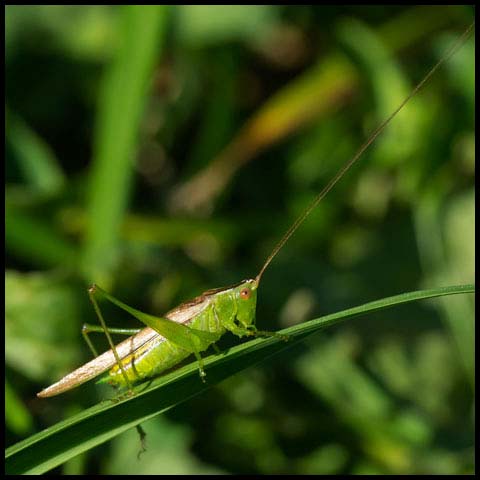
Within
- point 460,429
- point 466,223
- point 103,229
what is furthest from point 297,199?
point 460,429

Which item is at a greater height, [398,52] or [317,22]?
[317,22]

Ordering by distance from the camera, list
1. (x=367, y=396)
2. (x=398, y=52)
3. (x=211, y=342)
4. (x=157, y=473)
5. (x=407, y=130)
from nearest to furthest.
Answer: (x=211, y=342)
(x=157, y=473)
(x=367, y=396)
(x=407, y=130)
(x=398, y=52)

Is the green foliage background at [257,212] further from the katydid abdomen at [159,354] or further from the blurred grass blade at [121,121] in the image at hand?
the katydid abdomen at [159,354]

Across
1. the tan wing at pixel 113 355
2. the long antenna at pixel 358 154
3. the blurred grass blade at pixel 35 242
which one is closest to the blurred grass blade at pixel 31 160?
the blurred grass blade at pixel 35 242

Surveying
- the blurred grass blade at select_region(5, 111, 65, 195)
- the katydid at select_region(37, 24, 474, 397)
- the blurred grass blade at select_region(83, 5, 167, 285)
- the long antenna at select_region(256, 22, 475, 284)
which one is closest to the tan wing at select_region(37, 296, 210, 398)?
the katydid at select_region(37, 24, 474, 397)

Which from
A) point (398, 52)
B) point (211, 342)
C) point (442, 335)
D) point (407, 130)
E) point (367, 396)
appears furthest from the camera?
point (398, 52)

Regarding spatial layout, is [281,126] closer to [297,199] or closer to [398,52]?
[297,199]

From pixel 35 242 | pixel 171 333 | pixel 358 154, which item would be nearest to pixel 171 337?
pixel 171 333

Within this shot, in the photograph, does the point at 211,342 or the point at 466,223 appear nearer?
the point at 211,342
